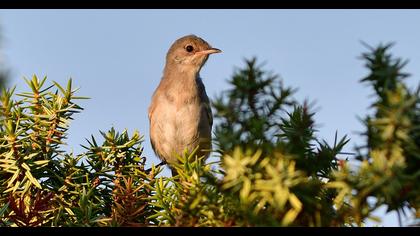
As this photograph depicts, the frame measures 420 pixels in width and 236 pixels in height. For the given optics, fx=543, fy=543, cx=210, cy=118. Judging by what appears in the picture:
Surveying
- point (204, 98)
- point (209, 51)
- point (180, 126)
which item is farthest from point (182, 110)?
point (209, 51)

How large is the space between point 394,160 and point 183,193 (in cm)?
115

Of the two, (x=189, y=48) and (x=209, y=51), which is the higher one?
(x=189, y=48)

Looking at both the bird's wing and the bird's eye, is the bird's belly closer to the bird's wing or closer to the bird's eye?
the bird's wing

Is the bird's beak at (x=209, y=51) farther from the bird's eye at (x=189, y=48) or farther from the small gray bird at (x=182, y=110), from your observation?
the bird's eye at (x=189, y=48)

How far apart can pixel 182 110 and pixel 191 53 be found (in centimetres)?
134

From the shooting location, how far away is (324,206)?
165 centimetres

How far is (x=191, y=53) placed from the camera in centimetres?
878

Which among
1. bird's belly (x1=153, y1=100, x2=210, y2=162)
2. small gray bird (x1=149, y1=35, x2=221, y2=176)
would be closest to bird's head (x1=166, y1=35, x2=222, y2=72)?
small gray bird (x1=149, y1=35, x2=221, y2=176)

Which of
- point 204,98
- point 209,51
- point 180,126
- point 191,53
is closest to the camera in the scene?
point 180,126

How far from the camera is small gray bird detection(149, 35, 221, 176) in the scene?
777 centimetres

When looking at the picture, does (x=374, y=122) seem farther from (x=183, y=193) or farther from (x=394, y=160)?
(x=183, y=193)

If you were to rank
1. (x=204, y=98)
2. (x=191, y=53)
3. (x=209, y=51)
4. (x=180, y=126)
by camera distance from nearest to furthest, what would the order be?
(x=180, y=126)
(x=204, y=98)
(x=209, y=51)
(x=191, y=53)

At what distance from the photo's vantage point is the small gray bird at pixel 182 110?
306 inches

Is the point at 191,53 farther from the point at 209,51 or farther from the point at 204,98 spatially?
the point at 204,98
